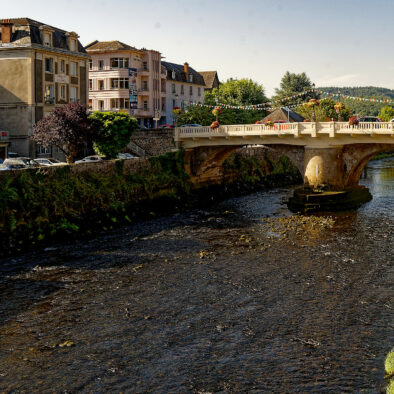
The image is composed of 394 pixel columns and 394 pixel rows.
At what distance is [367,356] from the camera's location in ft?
66.8

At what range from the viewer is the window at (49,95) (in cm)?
6103

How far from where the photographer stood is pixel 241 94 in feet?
332

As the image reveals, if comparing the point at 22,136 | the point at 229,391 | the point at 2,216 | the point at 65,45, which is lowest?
the point at 229,391

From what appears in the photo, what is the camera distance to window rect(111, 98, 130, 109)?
8338 centimetres

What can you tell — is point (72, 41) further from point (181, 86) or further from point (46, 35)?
point (181, 86)

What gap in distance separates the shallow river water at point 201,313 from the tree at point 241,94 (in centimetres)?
6264

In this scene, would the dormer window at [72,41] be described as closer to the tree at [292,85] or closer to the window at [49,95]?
the window at [49,95]

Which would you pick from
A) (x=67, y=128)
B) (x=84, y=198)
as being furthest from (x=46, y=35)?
(x=84, y=198)

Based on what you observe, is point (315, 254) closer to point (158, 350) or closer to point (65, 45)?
point (158, 350)

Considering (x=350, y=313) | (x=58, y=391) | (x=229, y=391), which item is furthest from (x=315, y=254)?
(x=58, y=391)

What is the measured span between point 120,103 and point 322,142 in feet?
131

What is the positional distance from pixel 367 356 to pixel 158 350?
25.8 feet

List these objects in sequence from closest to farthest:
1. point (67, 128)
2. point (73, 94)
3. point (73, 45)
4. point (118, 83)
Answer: point (67, 128)
point (73, 45)
point (73, 94)
point (118, 83)

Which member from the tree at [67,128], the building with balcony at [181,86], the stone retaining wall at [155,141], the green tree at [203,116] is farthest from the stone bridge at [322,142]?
the building with balcony at [181,86]
